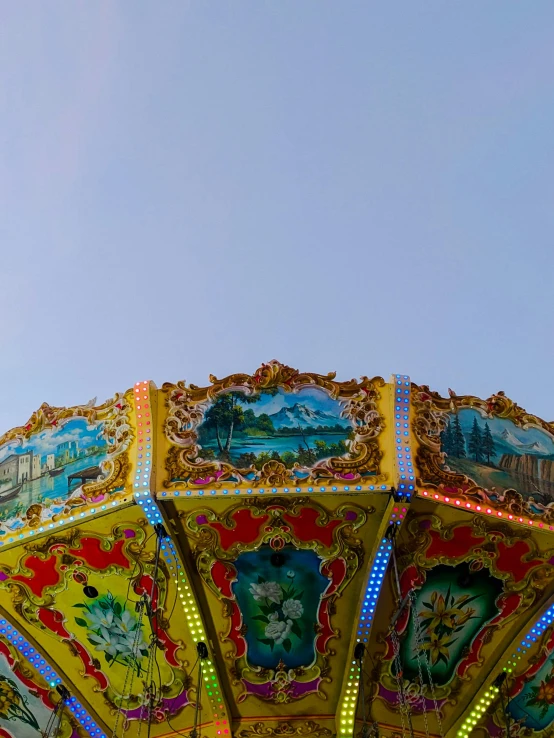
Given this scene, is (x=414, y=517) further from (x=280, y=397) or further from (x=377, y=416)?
(x=280, y=397)

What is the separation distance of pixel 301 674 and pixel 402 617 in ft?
4.82

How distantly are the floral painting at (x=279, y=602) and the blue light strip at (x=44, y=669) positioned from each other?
2237mm

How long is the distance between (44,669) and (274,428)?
4.20 meters

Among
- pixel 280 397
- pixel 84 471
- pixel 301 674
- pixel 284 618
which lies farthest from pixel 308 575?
pixel 84 471

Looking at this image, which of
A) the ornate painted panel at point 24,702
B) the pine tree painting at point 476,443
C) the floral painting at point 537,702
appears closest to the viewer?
the pine tree painting at point 476,443

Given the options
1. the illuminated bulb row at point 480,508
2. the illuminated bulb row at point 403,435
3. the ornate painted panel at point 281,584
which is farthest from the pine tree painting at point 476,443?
the ornate painted panel at point 281,584

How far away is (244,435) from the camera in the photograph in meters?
9.70

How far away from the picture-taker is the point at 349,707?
34.7ft

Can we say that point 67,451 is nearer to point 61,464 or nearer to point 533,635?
point 61,464

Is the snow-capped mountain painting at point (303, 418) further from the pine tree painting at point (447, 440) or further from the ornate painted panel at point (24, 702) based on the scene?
the ornate painted panel at point (24, 702)

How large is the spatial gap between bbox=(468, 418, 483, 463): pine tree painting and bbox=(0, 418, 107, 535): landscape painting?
4.16 m

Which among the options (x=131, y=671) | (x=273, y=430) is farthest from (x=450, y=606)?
(x=131, y=671)

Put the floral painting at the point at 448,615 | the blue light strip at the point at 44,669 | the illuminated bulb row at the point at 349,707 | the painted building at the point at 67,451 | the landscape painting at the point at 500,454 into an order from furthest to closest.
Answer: the illuminated bulb row at the point at 349,707
the blue light strip at the point at 44,669
the floral painting at the point at 448,615
the painted building at the point at 67,451
the landscape painting at the point at 500,454

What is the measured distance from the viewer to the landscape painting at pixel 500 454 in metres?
9.81
